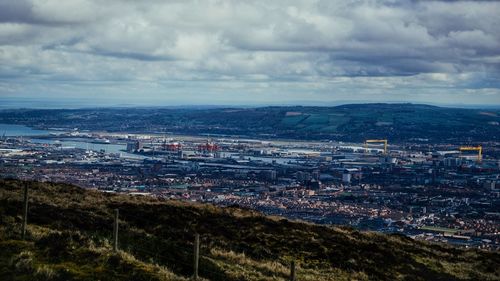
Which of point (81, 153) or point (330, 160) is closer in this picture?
point (81, 153)

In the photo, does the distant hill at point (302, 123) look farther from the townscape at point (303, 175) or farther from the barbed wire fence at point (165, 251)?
the barbed wire fence at point (165, 251)

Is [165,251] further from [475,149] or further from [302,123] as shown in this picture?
[302,123]

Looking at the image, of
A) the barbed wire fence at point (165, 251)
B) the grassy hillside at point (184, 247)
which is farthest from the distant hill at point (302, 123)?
the barbed wire fence at point (165, 251)

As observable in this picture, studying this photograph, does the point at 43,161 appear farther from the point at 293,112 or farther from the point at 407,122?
the point at 293,112

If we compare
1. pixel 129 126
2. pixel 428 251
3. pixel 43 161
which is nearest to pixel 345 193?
pixel 43 161

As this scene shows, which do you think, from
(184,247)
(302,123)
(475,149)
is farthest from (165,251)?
(302,123)

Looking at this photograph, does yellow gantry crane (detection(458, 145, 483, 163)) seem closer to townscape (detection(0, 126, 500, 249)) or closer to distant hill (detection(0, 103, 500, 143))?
townscape (detection(0, 126, 500, 249))

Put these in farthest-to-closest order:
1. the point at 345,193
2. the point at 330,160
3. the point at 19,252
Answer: the point at 330,160, the point at 345,193, the point at 19,252
